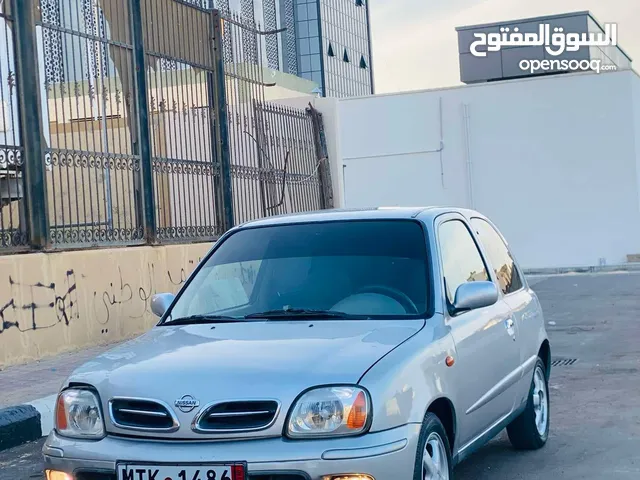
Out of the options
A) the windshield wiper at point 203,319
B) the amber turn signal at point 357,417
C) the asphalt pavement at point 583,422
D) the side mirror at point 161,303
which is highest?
the side mirror at point 161,303

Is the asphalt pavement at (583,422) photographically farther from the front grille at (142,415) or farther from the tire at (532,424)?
the front grille at (142,415)

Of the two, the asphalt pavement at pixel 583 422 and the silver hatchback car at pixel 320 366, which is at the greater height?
the silver hatchback car at pixel 320 366

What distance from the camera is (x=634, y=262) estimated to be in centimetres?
2458

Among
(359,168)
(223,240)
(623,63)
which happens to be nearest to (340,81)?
(623,63)

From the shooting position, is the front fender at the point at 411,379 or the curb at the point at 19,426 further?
the curb at the point at 19,426

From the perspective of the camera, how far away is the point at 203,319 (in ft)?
16.1

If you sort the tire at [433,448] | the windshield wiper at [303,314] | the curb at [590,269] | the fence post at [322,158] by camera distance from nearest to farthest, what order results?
the tire at [433,448], the windshield wiper at [303,314], the fence post at [322,158], the curb at [590,269]

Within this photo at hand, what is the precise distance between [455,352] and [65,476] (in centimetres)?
183

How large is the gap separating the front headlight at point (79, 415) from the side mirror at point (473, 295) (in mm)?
1790

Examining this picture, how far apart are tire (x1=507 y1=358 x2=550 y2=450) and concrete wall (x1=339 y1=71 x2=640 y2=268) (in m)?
19.8

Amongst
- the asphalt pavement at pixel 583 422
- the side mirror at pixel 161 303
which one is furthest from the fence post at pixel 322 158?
the side mirror at pixel 161 303

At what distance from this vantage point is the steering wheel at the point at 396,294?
4.73 m

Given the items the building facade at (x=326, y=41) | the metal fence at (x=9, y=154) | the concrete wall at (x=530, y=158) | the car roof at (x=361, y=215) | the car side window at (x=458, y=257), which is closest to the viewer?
the car side window at (x=458, y=257)

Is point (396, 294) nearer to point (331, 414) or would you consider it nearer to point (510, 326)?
point (510, 326)
